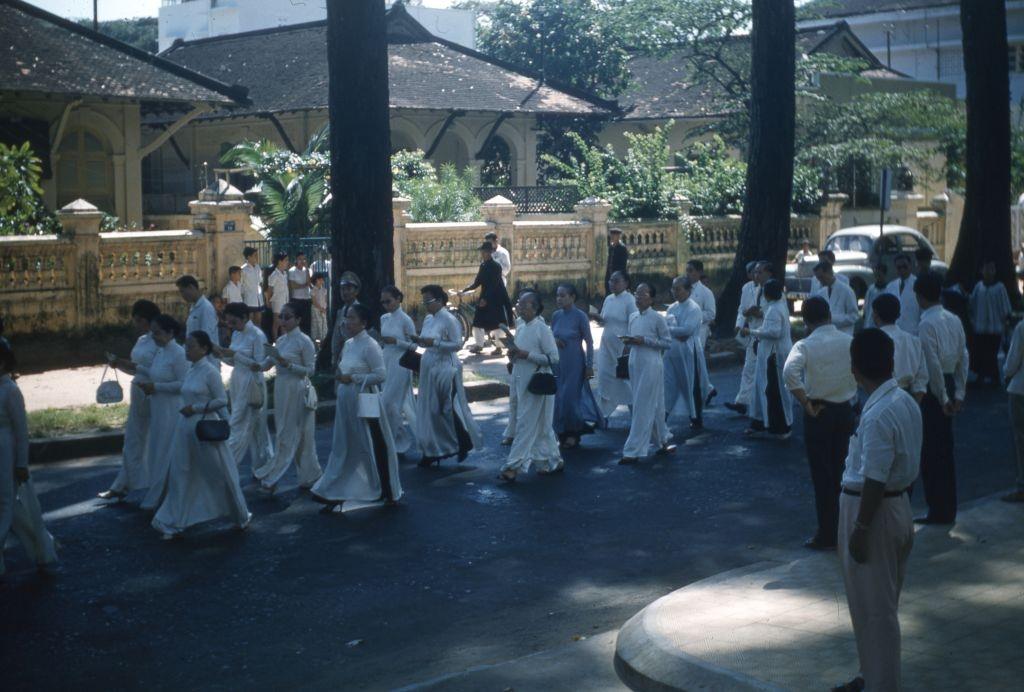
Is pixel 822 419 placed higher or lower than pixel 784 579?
higher

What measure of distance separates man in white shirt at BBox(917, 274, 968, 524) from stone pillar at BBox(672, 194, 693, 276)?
60.1ft

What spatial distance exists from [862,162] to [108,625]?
32099 millimetres

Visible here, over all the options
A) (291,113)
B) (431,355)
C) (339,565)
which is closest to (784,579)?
(339,565)

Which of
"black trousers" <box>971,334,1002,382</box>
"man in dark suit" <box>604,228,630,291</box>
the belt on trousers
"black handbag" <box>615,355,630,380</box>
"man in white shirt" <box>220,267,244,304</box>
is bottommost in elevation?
"black trousers" <box>971,334,1002,382</box>

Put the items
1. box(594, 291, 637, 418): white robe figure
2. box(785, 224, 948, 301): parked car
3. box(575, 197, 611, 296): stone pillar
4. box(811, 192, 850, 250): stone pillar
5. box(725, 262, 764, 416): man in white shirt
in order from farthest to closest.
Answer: box(811, 192, 850, 250): stone pillar < box(785, 224, 948, 301): parked car < box(575, 197, 611, 296): stone pillar < box(594, 291, 637, 418): white robe figure < box(725, 262, 764, 416): man in white shirt

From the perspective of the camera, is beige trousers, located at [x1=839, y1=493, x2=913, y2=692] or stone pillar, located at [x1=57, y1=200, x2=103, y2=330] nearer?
beige trousers, located at [x1=839, y1=493, x2=913, y2=692]

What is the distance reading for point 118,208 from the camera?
1200 inches

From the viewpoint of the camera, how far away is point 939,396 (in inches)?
405

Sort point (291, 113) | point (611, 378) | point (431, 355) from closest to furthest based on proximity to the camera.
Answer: point (431, 355), point (611, 378), point (291, 113)

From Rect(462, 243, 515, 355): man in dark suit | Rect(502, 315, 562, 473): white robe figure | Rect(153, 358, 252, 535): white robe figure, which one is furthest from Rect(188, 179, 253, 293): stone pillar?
Rect(153, 358, 252, 535): white robe figure

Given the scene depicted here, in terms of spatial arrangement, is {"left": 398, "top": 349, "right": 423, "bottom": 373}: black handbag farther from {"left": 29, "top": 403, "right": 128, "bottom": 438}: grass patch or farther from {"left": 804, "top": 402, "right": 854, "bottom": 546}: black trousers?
{"left": 804, "top": 402, "right": 854, "bottom": 546}: black trousers

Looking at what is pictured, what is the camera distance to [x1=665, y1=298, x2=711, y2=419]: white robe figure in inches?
599

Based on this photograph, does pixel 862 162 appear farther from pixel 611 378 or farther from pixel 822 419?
pixel 822 419

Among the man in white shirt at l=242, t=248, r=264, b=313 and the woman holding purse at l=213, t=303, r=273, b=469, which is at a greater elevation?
the man in white shirt at l=242, t=248, r=264, b=313
